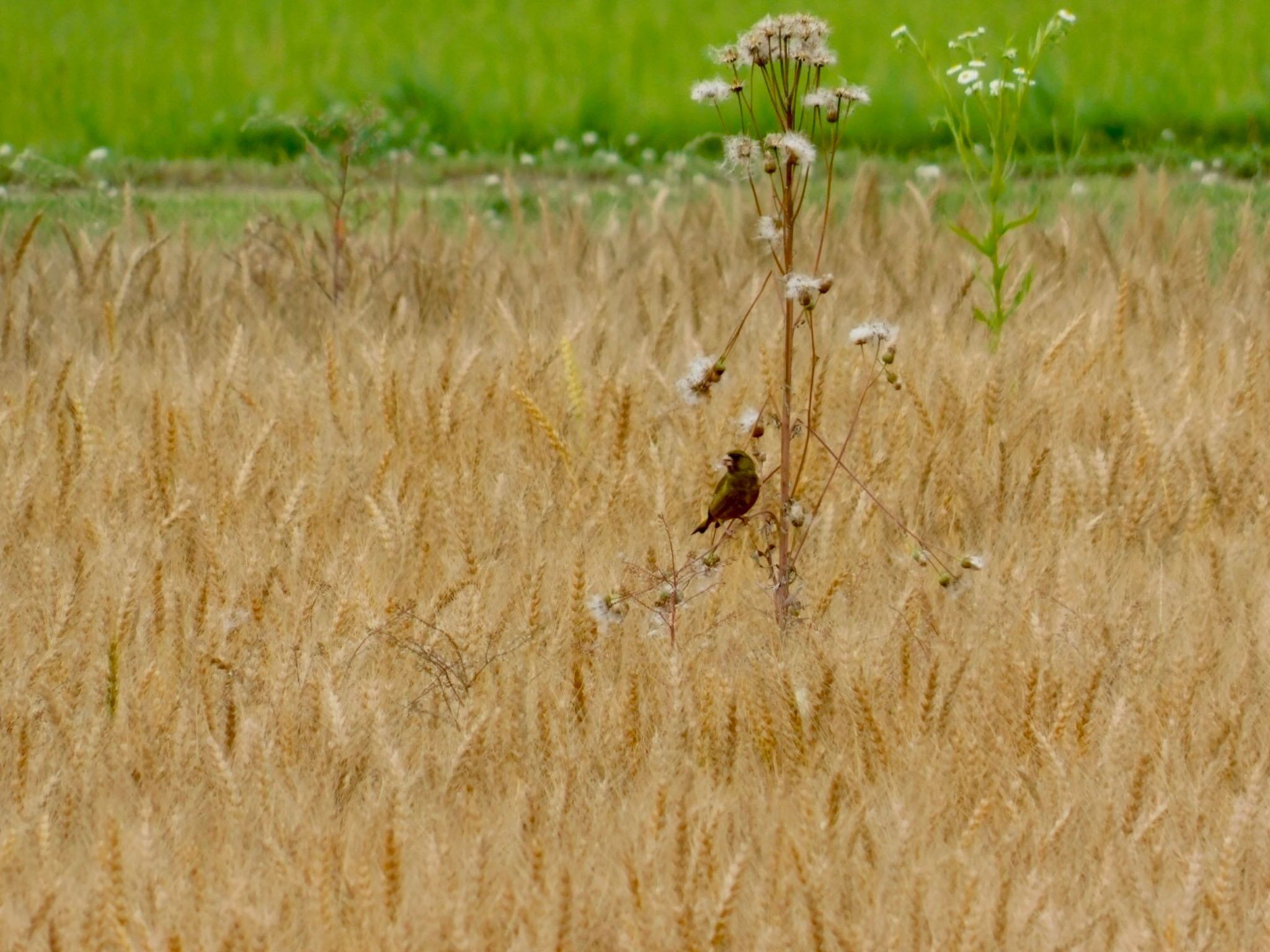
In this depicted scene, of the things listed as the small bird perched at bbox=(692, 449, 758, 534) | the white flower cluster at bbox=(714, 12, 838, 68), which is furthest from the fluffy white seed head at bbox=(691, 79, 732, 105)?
the small bird perched at bbox=(692, 449, 758, 534)

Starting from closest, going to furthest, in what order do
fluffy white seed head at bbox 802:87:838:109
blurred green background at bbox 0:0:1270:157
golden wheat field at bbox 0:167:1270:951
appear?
golden wheat field at bbox 0:167:1270:951 < fluffy white seed head at bbox 802:87:838:109 < blurred green background at bbox 0:0:1270:157

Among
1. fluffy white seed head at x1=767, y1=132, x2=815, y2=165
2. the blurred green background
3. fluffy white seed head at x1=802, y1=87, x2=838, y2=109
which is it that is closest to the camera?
fluffy white seed head at x1=767, y1=132, x2=815, y2=165

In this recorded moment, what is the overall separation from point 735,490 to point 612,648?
0.79ft

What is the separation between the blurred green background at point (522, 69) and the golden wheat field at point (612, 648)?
2899 mm

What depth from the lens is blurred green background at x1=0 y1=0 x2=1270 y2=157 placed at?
6.17 metres

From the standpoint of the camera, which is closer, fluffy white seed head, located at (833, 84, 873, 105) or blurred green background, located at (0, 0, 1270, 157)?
fluffy white seed head, located at (833, 84, 873, 105)

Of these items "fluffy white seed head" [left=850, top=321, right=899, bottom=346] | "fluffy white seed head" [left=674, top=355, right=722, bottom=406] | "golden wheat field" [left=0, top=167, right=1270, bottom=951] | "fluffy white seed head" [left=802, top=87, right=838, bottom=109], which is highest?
"fluffy white seed head" [left=802, top=87, right=838, bottom=109]

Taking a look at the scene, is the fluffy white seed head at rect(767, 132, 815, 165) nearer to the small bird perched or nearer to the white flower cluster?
the white flower cluster

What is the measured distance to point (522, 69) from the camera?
6.80 meters

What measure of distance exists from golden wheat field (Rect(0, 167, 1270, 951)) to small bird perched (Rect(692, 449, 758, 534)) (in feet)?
0.13

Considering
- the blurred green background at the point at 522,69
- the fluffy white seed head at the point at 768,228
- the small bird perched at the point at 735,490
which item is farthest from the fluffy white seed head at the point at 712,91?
the blurred green background at the point at 522,69

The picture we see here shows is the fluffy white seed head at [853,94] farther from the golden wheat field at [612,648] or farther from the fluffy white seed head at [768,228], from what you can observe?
the golden wheat field at [612,648]

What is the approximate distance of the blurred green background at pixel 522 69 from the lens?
6.17 metres

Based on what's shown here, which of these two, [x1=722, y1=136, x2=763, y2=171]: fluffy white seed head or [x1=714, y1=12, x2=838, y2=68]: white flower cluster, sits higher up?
[x1=714, y1=12, x2=838, y2=68]: white flower cluster
